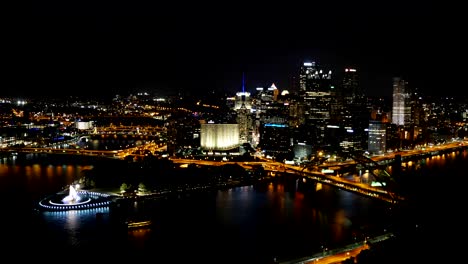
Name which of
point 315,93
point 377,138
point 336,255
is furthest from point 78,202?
point 315,93

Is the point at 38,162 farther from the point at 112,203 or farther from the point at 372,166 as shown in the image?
the point at 372,166

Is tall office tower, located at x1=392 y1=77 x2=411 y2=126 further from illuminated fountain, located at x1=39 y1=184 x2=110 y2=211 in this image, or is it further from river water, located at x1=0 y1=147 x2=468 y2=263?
illuminated fountain, located at x1=39 y1=184 x2=110 y2=211

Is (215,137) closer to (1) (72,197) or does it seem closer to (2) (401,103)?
(1) (72,197)

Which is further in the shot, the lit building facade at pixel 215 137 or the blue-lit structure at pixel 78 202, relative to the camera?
the lit building facade at pixel 215 137

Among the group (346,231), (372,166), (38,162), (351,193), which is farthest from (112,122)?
(346,231)

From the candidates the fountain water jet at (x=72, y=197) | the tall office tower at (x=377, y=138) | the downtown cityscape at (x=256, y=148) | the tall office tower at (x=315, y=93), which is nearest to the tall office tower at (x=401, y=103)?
the downtown cityscape at (x=256, y=148)

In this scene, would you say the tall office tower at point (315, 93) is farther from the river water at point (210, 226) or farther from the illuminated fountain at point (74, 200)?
the illuminated fountain at point (74, 200)

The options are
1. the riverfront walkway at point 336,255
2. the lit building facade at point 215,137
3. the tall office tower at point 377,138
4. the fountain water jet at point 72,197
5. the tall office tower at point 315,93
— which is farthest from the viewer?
the tall office tower at point 315,93

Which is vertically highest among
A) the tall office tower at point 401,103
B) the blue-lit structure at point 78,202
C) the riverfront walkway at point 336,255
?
the tall office tower at point 401,103
